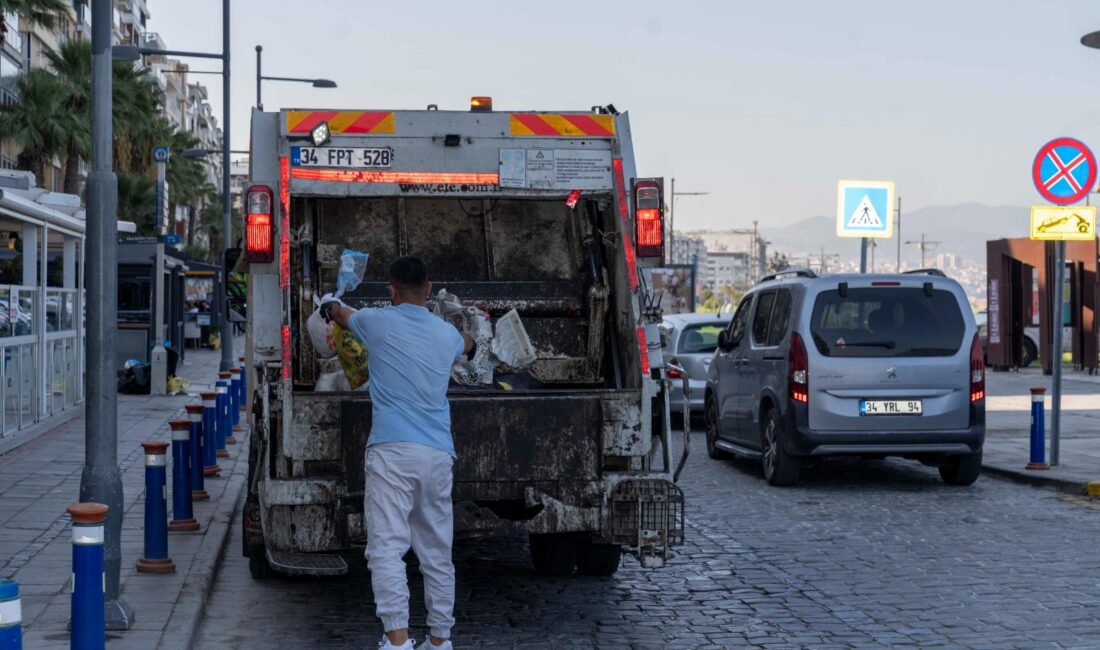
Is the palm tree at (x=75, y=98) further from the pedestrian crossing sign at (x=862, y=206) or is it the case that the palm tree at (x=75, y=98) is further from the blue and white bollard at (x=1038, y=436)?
the blue and white bollard at (x=1038, y=436)

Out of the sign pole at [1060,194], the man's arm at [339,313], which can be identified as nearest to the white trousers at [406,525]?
the man's arm at [339,313]

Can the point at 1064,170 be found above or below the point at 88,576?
above

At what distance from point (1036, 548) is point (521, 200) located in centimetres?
407

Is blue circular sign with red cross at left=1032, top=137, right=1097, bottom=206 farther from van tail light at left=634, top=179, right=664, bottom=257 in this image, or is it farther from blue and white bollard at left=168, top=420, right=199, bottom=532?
blue and white bollard at left=168, top=420, right=199, bottom=532

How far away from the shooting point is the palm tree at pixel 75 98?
143 ft

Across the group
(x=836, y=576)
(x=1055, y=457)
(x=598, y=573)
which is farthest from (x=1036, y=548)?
(x=1055, y=457)

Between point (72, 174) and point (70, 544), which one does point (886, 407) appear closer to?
point (70, 544)

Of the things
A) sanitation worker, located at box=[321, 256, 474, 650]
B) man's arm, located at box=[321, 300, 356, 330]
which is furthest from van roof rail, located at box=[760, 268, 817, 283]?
sanitation worker, located at box=[321, 256, 474, 650]

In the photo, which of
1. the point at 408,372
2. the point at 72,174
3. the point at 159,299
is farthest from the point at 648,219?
the point at 72,174

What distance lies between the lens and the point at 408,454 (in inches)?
249

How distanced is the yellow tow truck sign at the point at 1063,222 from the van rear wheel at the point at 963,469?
7.15ft

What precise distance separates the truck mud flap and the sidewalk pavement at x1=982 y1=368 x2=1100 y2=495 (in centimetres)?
643

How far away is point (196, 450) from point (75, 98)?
3556 cm

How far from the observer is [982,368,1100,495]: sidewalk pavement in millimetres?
13422
